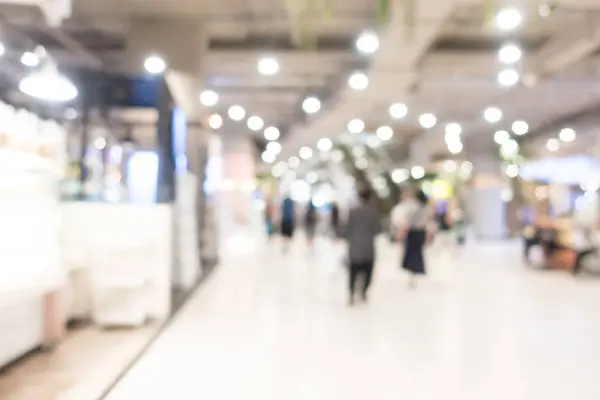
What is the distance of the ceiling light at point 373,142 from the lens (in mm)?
26322

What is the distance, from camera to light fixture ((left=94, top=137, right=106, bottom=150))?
9.38 metres

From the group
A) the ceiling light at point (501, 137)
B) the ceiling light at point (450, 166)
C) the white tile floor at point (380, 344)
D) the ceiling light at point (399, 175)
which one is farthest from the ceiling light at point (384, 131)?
the white tile floor at point (380, 344)

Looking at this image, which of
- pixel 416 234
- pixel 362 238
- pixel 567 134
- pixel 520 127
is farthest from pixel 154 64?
pixel 567 134

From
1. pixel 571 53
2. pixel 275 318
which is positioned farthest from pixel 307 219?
pixel 275 318

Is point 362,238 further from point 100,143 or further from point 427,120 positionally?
point 427,120

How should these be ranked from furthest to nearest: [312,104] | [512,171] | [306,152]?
[306,152], [512,171], [312,104]

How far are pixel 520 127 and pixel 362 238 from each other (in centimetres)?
1358

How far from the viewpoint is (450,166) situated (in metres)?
32.2

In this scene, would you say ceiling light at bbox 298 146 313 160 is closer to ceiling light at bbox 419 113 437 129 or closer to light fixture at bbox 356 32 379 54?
ceiling light at bbox 419 113 437 129

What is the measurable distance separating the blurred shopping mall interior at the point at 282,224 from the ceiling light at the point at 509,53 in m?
0.03

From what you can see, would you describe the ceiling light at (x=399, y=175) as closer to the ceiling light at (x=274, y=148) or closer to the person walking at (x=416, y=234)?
the ceiling light at (x=274, y=148)

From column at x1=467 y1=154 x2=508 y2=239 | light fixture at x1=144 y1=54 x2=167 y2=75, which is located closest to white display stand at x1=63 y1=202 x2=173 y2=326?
light fixture at x1=144 y1=54 x2=167 y2=75

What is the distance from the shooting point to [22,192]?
511 centimetres

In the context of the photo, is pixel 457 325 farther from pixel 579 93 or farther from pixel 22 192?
pixel 579 93
